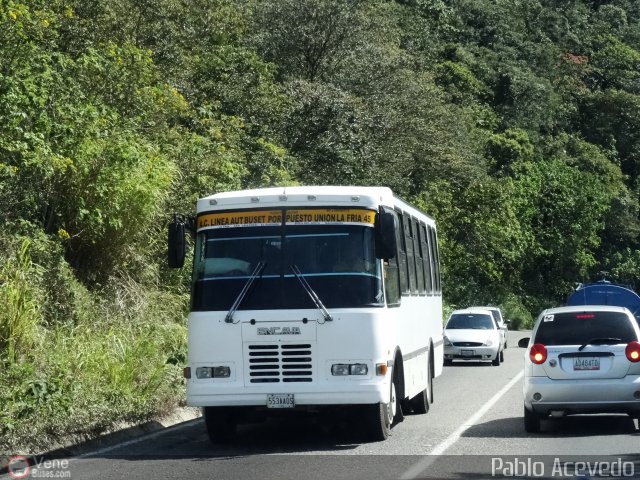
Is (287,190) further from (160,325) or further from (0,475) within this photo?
(160,325)

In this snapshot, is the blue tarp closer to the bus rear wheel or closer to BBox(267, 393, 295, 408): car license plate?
the bus rear wheel

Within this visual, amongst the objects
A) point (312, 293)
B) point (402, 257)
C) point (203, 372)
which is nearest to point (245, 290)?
point (312, 293)

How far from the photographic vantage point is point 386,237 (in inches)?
547

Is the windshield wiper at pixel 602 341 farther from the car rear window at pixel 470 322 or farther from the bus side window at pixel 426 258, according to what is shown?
the car rear window at pixel 470 322

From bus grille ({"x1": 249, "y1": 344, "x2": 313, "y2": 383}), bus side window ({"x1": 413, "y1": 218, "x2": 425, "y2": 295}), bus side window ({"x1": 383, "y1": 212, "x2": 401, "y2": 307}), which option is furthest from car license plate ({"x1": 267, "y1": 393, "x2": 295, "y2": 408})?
bus side window ({"x1": 413, "y1": 218, "x2": 425, "y2": 295})

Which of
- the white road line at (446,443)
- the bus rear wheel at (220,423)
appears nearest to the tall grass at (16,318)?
the bus rear wheel at (220,423)

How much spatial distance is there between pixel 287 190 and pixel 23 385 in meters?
4.10

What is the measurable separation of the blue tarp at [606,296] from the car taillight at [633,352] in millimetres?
14326

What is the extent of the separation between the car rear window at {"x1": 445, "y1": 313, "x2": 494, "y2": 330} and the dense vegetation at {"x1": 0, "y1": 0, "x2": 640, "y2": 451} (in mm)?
6121

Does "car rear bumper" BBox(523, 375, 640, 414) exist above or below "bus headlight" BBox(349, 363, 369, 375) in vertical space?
below

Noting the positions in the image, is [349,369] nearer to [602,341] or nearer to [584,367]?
[584,367]

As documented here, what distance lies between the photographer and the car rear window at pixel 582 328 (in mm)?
15344

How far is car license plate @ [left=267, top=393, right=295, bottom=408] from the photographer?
542 inches

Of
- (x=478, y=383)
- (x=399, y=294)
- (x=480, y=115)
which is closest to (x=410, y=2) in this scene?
(x=480, y=115)
